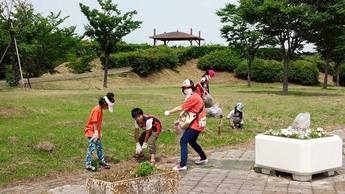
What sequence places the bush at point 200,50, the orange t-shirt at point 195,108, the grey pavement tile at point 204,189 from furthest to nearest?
1. the bush at point 200,50
2. the orange t-shirt at point 195,108
3. the grey pavement tile at point 204,189

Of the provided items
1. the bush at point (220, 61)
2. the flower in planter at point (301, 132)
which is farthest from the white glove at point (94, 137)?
the bush at point (220, 61)

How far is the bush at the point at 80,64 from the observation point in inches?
1524

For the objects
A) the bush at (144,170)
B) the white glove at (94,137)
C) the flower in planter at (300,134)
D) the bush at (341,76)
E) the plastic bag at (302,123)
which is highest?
the plastic bag at (302,123)

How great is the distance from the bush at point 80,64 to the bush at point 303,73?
51.5 feet

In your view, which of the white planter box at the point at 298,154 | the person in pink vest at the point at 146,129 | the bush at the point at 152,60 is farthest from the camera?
the bush at the point at 152,60

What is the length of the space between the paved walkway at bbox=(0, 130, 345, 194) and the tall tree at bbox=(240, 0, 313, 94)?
1862 cm

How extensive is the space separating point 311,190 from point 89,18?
2487cm

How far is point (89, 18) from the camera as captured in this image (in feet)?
103

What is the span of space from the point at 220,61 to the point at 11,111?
Result: 33.2 meters

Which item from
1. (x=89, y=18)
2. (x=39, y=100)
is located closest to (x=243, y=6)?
(x=89, y=18)

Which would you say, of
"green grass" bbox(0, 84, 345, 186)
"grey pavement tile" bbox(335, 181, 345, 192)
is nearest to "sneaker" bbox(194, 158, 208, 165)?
"green grass" bbox(0, 84, 345, 186)

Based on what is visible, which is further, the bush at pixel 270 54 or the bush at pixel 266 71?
the bush at pixel 270 54

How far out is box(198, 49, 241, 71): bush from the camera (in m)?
46.1

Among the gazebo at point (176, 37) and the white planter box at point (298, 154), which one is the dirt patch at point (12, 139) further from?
the gazebo at point (176, 37)
